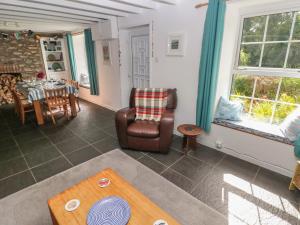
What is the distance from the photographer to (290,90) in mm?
2176

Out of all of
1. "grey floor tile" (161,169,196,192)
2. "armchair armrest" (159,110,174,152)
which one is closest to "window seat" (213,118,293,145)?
"armchair armrest" (159,110,174,152)

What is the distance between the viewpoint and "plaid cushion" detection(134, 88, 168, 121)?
2789 millimetres

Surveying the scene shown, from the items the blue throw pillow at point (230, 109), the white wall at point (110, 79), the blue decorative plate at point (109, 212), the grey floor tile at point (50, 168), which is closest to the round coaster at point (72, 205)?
the blue decorative plate at point (109, 212)

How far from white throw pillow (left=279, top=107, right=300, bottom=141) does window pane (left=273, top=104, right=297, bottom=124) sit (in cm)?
13

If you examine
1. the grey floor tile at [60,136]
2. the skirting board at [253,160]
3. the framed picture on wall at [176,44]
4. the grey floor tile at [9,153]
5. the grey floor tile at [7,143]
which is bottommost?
the grey floor tile at [9,153]

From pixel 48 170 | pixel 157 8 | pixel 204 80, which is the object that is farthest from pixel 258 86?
pixel 48 170

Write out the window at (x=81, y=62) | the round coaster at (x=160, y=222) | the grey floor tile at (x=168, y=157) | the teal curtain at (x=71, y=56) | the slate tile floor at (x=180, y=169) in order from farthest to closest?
the window at (x=81, y=62)
the teal curtain at (x=71, y=56)
the grey floor tile at (x=168, y=157)
the slate tile floor at (x=180, y=169)
the round coaster at (x=160, y=222)

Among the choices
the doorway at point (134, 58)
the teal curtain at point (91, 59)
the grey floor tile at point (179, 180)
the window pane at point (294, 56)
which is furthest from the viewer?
the teal curtain at point (91, 59)

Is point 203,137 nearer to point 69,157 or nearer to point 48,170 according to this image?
point 69,157

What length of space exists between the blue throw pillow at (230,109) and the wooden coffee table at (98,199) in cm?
180

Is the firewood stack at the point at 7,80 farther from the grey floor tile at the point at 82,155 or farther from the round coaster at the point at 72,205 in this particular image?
the round coaster at the point at 72,205

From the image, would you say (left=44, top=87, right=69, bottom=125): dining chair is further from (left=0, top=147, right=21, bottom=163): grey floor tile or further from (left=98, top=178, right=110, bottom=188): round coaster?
(left=98, top=178, right=110, bottom=188): round coaster

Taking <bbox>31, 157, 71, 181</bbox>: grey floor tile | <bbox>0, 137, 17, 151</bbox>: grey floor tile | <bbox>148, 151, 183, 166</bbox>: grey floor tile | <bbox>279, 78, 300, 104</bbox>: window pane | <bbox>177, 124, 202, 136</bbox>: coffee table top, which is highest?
<bbox>279, 78, 300, 104</bbox>: window pane

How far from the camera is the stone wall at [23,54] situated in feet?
16.8
